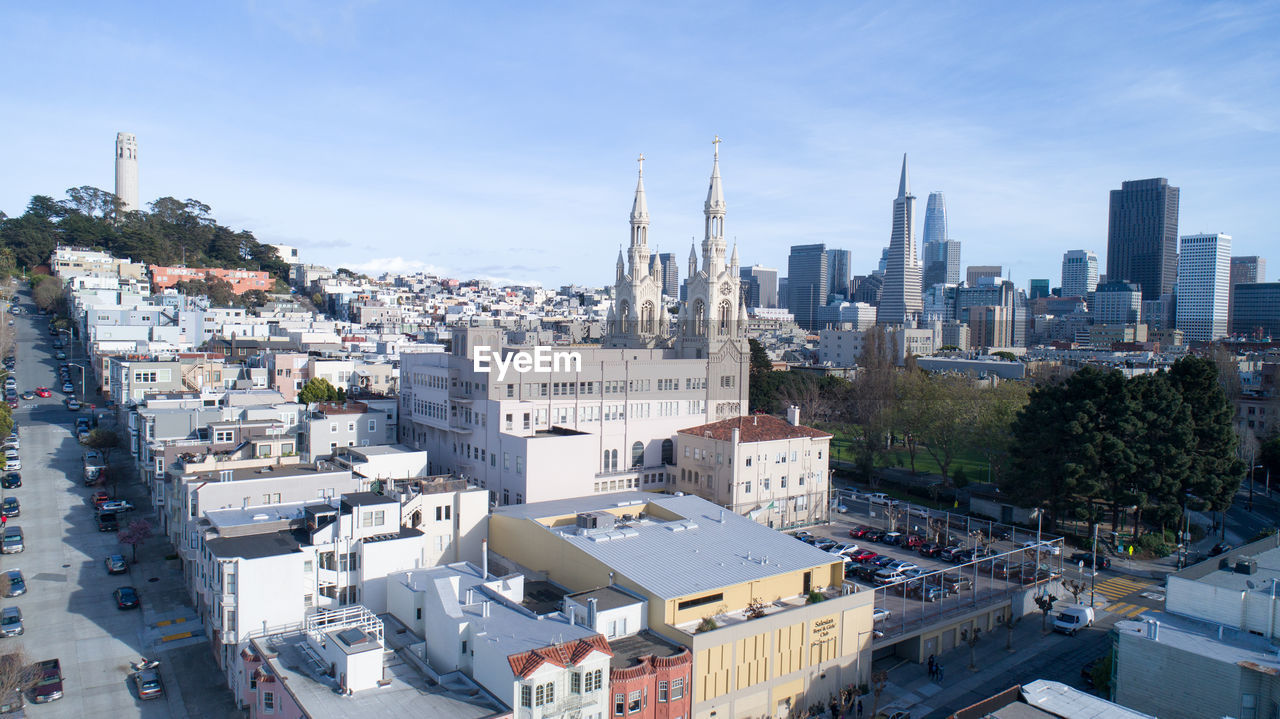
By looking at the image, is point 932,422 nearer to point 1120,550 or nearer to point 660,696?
point 1120,550

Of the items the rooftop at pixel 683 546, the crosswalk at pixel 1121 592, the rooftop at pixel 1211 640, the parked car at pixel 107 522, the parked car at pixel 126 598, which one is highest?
the rooftop at pixel 683 546

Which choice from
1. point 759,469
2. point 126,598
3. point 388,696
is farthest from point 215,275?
point 388,696

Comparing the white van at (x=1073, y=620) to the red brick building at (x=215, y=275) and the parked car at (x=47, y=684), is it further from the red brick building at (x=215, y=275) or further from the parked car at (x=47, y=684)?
the red brick building at (x=215, y=275)

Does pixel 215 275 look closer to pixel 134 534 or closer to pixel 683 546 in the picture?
pixel 134 534

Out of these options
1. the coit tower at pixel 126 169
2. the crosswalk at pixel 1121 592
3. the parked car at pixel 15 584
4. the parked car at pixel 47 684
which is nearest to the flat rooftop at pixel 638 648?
the parked car at pixel 47 684

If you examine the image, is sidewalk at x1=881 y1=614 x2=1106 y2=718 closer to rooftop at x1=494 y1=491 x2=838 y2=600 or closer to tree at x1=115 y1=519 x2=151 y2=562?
Answer: rooftop at x1=494 y1=491 x2=838 y2=600

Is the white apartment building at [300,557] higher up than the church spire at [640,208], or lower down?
lower down
